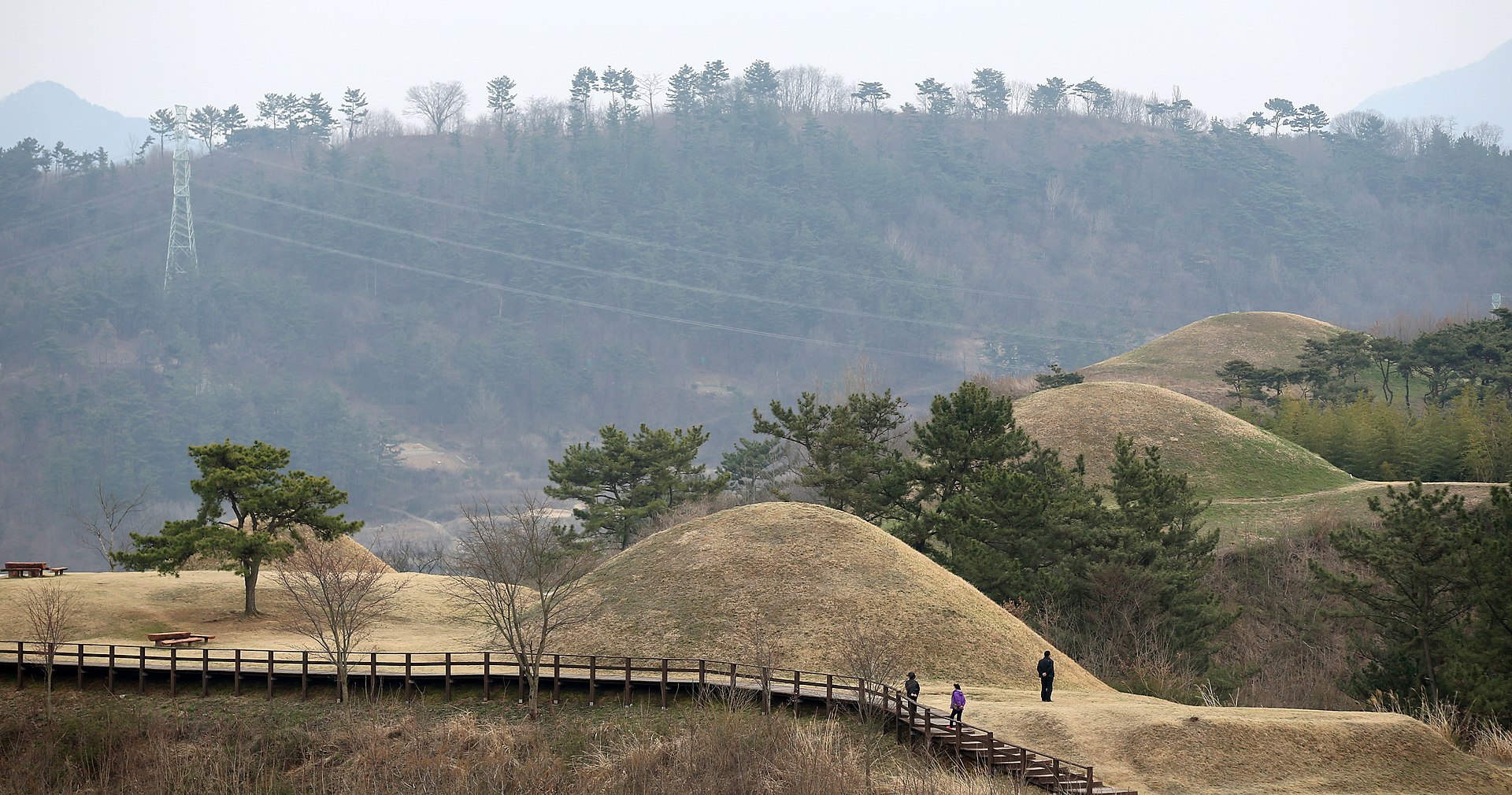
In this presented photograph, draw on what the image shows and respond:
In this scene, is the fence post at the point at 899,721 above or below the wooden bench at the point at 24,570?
below

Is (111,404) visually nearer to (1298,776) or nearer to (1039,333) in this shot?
(1039,333)

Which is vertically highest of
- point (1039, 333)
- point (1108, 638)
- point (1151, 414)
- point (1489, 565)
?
point (1039, 333)

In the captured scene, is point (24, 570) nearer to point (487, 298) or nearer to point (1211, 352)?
point (1211, 352)

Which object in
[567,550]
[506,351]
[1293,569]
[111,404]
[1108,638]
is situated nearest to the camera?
[1108,638]

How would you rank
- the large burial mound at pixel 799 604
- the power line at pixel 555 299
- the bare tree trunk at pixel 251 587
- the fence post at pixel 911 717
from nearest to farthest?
the fence post at pixel 911 717
the large burial mound at pixel 799 604
the bare tree trunk at pixel 251 587
the power line at pixel 555 299

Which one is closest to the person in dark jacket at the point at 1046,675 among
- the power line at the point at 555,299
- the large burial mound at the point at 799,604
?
the large burial mound at the point at 799,604

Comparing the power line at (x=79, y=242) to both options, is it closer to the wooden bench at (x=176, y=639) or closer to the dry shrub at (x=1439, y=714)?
the wooden bench at (x=176, y=639)

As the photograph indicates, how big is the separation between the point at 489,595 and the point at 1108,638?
21.3m

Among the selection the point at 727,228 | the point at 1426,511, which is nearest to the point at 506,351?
the point at 727,228

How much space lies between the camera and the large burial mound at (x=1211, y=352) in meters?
95.4

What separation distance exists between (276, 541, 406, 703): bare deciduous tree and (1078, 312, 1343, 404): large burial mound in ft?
210

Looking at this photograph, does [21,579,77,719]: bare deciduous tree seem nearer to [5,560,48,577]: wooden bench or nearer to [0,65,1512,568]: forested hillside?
[5,560,48,577]: wooden bench

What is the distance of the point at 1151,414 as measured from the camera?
232 ft

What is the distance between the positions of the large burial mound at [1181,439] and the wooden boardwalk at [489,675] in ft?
120
